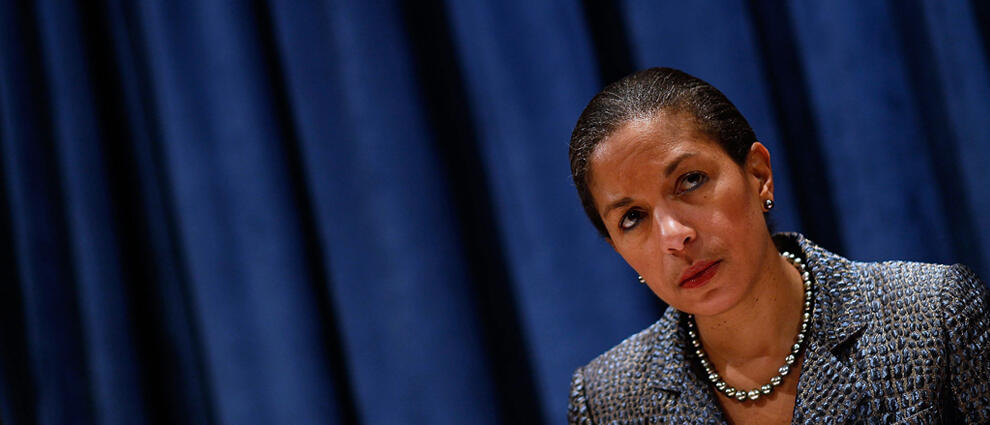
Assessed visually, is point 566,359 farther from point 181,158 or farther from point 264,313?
point 181,158

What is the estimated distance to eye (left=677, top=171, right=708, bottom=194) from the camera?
1122mm

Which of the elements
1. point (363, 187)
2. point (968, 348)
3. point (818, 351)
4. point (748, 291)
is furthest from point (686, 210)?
point (363, 187)

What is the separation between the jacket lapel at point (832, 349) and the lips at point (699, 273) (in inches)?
6.6

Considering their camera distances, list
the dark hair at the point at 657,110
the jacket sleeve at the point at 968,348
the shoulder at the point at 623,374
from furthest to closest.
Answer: the shoulder at the point at 623,374 < the dark hair at the point at 657,110 < the jacket sleeve at the point at 968,348

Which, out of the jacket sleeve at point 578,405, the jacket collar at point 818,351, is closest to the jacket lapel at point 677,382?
the jacket collar at point 818,351

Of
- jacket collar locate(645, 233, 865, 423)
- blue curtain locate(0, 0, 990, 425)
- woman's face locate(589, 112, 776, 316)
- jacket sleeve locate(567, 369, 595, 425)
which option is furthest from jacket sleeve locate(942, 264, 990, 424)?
jacket sleeve locate(567, 369, 595, 425)

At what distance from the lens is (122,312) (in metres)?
1.79

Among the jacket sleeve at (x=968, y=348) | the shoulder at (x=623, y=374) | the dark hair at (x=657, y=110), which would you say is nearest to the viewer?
the jacket sleeve at (x=968, y=348)

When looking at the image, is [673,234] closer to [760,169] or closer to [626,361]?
[760,169]

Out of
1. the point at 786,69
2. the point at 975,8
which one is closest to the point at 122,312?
the point at 786,69

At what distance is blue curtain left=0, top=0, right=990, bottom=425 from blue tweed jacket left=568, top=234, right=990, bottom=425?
0.96 feet

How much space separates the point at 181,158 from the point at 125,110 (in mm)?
226

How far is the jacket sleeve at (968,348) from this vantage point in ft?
3.41

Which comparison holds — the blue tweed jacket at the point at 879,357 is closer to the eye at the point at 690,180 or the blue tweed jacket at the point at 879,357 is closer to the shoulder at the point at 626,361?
the shoulder at the point at 626,361
